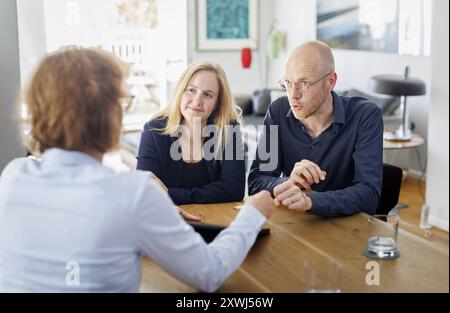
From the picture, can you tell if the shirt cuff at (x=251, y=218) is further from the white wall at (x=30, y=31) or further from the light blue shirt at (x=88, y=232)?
the white wall at (x=30, y=31)

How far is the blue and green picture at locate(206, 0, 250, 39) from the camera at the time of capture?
25.3 ft

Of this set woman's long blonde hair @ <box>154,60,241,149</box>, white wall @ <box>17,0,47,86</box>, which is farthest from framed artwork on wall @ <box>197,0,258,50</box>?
woman's long blonde hair @ <box>154,60,241,149</box>

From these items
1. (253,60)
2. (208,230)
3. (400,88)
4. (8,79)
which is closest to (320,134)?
(208,230)

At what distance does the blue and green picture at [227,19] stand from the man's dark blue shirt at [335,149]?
5328 millimetres

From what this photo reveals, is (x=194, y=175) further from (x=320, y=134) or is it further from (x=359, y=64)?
(x=359, y=64)

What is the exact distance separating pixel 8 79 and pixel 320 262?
2.05 metres

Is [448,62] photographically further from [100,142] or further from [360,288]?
[100,142]

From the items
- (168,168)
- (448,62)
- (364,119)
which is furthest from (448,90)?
(168,168)

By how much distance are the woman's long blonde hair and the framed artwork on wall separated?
5.28 metres

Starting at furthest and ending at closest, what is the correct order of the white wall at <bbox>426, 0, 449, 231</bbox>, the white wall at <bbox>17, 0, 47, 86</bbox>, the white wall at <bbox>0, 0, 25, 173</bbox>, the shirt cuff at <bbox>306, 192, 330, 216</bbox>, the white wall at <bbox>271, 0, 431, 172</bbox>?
the white wall at <bbox>271, 0, 431, 172</bbox>
the white wall at <bbox>17, 0, 47, 86</bbox>
the white wall at <bbox>0, 0, 25, 173</bbox>
the shirt cuff at <bbox>306, 192, 330, 216</bbox>
the white wall at <bbox>426, 0, 449, 231</bbox>

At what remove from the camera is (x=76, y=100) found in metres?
1.25

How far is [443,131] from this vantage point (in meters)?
1.81

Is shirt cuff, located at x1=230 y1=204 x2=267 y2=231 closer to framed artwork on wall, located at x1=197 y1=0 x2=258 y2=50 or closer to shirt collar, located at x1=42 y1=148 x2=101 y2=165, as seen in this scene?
shirt collar, located at x1=42 y1=148 x2=101 y2=165
